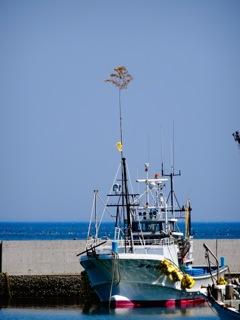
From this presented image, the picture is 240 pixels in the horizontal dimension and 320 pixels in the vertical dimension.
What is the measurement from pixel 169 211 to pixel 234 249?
4.25 meters

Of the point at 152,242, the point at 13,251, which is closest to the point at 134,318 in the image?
the point at 152,242

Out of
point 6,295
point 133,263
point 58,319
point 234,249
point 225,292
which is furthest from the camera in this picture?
point 234,249

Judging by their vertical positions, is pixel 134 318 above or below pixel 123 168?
below

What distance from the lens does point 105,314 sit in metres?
49.2

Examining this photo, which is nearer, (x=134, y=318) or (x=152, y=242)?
(x=134, y=318)

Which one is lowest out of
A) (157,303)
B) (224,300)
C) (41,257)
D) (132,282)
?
(157,303)

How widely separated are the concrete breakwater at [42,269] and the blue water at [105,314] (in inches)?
125

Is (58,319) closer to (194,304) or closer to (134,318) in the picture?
(134,318)

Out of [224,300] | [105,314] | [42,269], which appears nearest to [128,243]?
[105,314]

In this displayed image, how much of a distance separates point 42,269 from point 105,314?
26.9 ft

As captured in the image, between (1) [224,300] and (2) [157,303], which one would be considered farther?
(2) [157,303]

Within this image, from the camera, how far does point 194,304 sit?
5403cm

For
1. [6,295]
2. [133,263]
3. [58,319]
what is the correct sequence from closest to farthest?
[58,319] → [133,263] → [6,295]

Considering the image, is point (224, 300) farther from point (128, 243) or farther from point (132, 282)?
point (128, 243)
